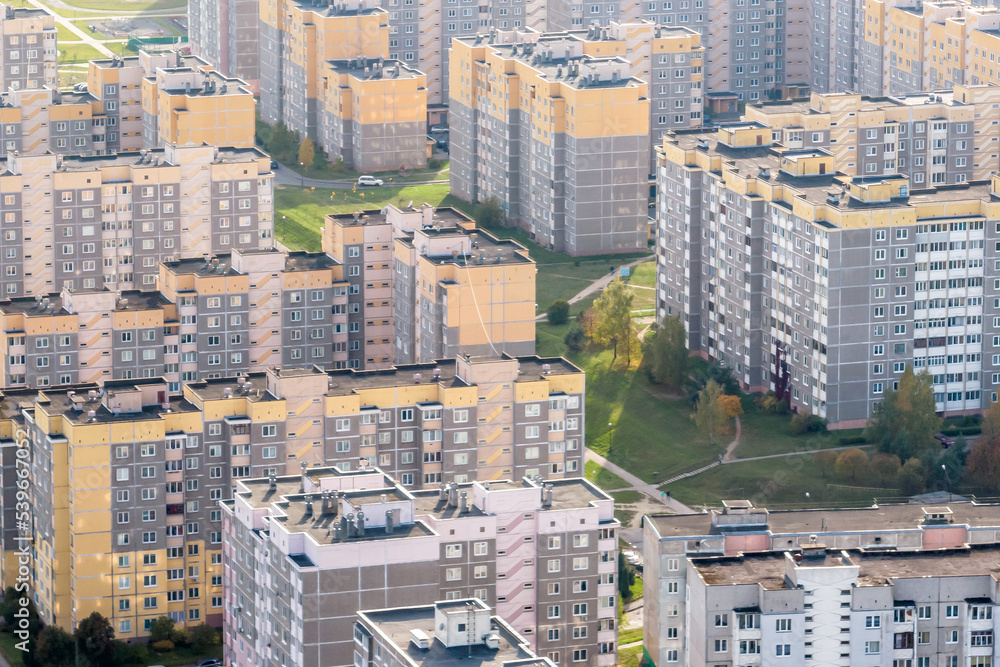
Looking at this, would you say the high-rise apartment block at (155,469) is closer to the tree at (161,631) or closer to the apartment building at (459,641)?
the tree at (161,631)

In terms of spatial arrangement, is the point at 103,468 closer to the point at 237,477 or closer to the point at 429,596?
the point at 237,477

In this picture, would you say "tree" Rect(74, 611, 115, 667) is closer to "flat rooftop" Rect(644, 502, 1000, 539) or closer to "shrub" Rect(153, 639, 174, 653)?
"shrub" Rect(153, 639, 174, 653)

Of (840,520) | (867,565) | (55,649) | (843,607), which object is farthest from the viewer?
(55,649)

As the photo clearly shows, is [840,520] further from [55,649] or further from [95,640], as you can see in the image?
[55,649]

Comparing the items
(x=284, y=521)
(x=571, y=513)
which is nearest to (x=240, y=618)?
(x=284, y=521)

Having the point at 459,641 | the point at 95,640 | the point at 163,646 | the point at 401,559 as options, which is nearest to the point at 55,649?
the point at 95,640

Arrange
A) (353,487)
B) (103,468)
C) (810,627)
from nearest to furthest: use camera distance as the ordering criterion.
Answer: (810,627) < (353,487) < (103,468)
